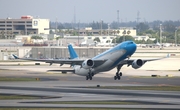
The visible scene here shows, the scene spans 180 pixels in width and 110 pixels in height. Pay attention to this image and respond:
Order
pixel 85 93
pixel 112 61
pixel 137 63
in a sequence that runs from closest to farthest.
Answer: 1. pixel 85 93
2. pixel 112 61
3. pixel 137 63

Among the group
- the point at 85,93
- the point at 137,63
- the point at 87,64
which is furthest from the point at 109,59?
the point at 85,93

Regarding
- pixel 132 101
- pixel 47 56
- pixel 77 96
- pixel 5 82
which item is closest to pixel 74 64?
pixel 5 82

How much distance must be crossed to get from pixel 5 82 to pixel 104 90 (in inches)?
780

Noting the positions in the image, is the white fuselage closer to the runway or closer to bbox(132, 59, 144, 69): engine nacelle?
the runway

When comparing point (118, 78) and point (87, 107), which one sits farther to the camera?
point (118, 78)

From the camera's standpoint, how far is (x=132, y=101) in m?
59.0

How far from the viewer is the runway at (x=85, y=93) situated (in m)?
56.2

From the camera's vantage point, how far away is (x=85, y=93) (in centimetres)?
6738

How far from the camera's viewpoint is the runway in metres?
56.2

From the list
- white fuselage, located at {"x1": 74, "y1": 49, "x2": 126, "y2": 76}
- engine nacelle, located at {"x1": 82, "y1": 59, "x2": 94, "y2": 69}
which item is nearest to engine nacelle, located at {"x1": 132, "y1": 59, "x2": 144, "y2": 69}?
white fuselage, located at {"x1": 74, "y1": 49, "x2": 126, "y2": 76}

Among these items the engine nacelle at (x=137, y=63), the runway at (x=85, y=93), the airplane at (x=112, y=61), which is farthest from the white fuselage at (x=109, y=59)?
the engine nacelle at (x=137, y=63)

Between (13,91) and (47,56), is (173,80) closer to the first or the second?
(13,91)

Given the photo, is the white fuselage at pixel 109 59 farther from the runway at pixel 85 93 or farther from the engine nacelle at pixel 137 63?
the engine nacelle at pixel 137 63

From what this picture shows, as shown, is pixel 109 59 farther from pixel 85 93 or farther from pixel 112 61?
pixel 85 93
